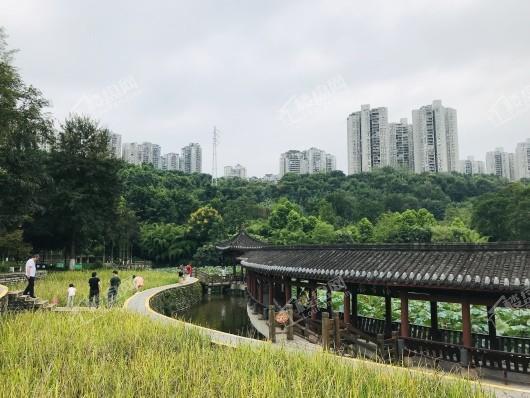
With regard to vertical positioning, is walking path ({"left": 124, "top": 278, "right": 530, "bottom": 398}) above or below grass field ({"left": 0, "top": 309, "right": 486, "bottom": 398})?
below

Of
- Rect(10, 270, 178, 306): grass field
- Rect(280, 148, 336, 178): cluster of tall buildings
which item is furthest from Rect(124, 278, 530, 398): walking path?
Rect(280, 148, 336, 178): cluster of tall buildings

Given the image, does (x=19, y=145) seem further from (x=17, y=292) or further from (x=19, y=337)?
(x=19, y=337)

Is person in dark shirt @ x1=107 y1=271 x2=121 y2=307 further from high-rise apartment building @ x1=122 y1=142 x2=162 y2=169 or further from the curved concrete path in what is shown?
high-rise apartment building @ x1=122 y1=142 x2=162 y2=169

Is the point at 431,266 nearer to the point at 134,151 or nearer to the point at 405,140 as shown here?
the point at 405,140

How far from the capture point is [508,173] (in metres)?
99.2

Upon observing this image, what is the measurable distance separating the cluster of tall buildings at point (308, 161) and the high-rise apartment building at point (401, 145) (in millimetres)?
27995

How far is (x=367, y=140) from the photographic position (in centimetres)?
9362

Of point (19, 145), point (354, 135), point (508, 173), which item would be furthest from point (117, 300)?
point (508, 173)

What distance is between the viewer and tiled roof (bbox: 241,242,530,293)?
725 centimetres

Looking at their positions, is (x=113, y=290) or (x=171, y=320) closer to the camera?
(x=171, y=320)

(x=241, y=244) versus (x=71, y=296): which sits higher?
(x=241, y=244)

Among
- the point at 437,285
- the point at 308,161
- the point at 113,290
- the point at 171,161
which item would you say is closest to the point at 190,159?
the point at 171,161

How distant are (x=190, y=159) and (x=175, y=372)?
112 meters

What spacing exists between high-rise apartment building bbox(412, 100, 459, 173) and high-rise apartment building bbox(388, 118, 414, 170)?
3.10 meters
